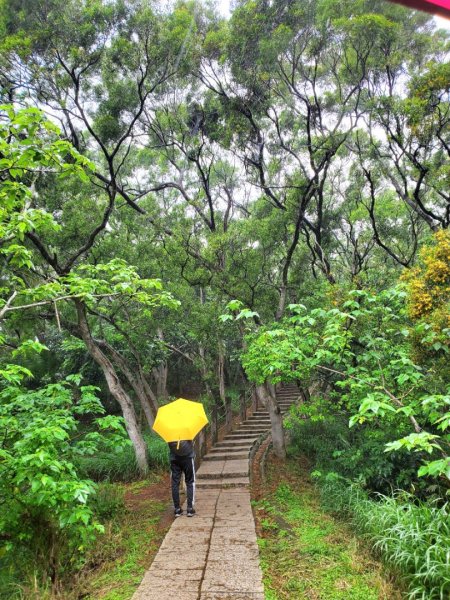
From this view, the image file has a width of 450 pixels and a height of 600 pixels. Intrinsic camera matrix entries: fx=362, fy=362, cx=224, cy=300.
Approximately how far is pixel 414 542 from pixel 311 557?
1.31 metres

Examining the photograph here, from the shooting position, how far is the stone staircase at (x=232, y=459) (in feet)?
24.4

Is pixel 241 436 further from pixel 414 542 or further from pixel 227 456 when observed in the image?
pixel 414 542

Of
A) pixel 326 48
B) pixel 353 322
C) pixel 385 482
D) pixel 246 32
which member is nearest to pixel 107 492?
pixel 385 482

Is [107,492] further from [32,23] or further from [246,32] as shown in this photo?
[246,32]

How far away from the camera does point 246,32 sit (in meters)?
7.85

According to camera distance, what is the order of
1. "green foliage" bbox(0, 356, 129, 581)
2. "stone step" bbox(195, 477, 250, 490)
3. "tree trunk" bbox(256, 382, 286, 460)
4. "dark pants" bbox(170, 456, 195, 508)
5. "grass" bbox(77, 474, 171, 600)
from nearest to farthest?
"green foliage" bbox(0, 356, 129, 581) → "grass" bbox(77, 474, 171, 600) → "dark pants" bbox(170, 456, 195, 508) → "stone step" bbox(195, 477, 250, 490) → "tree trunk" bbox(256, 382, 286, 460)

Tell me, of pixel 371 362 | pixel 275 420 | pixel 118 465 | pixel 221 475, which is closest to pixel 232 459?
pixel 221 475

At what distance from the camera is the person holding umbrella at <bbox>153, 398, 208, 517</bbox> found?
18.0ft

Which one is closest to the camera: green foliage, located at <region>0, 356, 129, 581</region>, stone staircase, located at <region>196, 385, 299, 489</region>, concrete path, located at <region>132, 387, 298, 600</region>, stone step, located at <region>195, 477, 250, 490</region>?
green foliage, located at <region>0, 356, 129, 581</region>

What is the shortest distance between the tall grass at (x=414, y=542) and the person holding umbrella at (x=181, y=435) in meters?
2.53

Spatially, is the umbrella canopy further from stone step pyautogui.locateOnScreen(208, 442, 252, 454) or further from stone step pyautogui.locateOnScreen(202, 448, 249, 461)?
stone step pyautogui.locateOnScreen(208, 442, 252, 454)

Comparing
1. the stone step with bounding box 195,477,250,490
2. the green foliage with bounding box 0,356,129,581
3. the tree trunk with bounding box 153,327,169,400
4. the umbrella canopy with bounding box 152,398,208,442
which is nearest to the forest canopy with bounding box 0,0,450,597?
the green foliage with bounding box 0,356,129,581

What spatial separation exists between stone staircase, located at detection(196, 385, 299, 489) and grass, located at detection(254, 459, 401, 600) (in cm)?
106

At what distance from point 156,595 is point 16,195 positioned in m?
4.25
